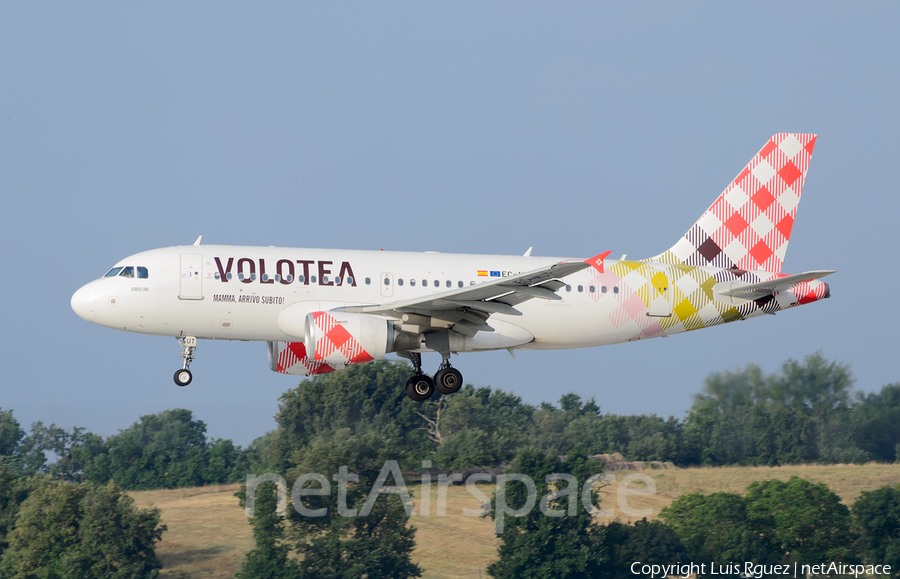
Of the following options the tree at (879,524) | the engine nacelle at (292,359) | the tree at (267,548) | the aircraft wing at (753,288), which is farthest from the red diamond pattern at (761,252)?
the tree at (267,548)

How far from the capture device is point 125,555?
59.1m

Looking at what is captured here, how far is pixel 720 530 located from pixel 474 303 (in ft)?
126

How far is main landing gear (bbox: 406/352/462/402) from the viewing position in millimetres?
29828

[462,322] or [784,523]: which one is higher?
[462,322]

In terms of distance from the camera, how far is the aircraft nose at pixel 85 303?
28.6 metres

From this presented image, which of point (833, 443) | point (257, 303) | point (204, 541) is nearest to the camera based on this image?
point (257, 303)

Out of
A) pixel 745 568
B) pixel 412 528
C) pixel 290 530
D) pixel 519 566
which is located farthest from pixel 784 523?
pixel 290 530

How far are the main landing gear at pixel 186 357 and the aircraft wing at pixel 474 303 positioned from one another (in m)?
4.86

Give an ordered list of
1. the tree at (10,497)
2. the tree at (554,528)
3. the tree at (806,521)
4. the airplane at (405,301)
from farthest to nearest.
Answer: the tree at (10,497) < the tree at (554,528) < the tree at (806,521) < the airplane at (405,301)

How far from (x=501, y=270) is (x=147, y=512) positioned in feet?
128

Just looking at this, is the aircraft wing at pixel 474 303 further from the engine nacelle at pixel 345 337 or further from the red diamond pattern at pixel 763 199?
the red diamond pattern at pixel 763 199

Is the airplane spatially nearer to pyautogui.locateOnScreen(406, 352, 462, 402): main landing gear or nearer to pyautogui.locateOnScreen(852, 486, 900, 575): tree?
pyautogui.locateOnScreen(406, 352, 462, 402): main landing gear

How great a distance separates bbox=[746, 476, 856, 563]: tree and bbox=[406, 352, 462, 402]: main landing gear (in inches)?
1392

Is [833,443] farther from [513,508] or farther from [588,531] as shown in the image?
[513,508]
